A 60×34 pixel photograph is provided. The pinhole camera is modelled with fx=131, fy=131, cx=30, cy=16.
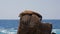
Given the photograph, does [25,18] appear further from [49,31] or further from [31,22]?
[49,31]

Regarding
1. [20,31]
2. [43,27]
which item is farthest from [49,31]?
[20,31]

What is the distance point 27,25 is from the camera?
66 cm

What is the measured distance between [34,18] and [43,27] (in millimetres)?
64

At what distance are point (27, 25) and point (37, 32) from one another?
0.20 feet

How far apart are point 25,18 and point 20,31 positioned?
0.07 meters

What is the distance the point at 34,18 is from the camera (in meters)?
0.66

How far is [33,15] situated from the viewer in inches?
26.0

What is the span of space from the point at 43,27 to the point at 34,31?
5 cm

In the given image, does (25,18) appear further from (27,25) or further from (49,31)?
(49,31)

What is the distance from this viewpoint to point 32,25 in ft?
2.15

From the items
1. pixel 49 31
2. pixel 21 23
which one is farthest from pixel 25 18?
pixel 49 31

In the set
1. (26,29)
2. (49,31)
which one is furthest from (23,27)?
(49,31)

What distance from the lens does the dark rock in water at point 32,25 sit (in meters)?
0.65

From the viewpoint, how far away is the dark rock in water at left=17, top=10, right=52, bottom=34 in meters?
0.65
